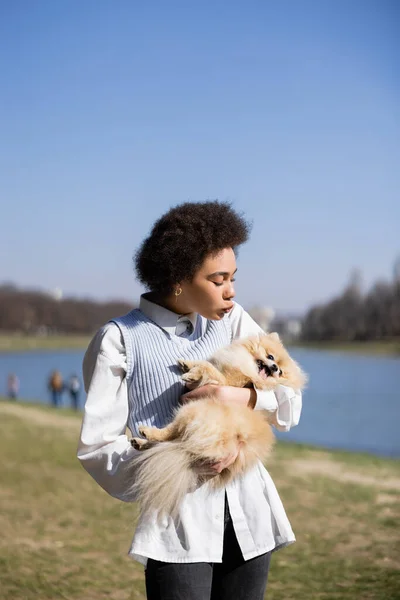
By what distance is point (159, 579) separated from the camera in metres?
1.97

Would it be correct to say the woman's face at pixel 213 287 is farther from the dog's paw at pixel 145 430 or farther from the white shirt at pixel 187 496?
the dog's paw at pixel 145 430

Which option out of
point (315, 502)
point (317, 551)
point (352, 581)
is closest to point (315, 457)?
point (315, 502)

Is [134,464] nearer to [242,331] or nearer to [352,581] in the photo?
[242,331]

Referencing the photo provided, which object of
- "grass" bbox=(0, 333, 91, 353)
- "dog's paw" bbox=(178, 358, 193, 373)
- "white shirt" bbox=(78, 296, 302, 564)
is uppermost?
"dog's paw" bbox=(178, 358, 193, 373)

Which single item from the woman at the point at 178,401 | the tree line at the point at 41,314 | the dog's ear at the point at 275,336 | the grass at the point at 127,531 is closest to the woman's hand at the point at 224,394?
the woman at the point at 178,401

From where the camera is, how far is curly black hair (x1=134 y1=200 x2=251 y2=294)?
6.97ft

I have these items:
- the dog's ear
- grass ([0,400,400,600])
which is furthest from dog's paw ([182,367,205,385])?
grass ([0,400,400,600])

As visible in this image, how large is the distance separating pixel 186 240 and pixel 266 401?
0.53 metres

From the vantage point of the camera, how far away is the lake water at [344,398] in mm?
21438

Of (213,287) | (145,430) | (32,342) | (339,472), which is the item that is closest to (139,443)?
(145,430)

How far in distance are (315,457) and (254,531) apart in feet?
33.3

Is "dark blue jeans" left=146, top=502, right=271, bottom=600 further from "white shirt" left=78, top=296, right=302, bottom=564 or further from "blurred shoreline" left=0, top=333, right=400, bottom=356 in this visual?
"blurred shoreline" left=0, top=333, right=400, bottom=356

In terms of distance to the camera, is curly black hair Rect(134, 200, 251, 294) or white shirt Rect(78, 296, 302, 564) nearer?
white shirt Rect(78, 296, 302, 564)

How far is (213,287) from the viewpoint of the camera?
2.12 metres
